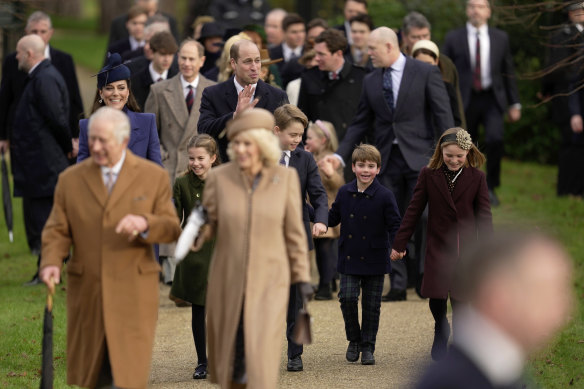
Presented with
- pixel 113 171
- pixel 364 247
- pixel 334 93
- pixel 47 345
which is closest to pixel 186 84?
pixel 334 93

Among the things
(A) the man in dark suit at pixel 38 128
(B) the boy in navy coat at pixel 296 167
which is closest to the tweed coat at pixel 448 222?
(B) the boy in navy coat at pixel 296 167

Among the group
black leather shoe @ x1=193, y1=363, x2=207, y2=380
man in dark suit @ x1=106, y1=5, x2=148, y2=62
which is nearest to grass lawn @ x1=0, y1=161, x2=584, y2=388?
black leather shoe @ x1=193, y1=363, x2=207, y2=380

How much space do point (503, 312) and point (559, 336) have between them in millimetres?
5923

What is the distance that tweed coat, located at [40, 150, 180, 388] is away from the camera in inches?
258

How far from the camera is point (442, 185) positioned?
8.62 meters

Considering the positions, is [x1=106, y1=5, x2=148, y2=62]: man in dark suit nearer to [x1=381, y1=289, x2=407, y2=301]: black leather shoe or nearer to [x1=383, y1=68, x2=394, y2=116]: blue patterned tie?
[x1=383, y1=68, x2=394, y2=116]: blue patterned tie

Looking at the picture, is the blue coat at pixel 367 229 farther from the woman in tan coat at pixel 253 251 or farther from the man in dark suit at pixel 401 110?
the woman in tan coat at pixel 253 251

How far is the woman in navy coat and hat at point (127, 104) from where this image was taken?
8766 mm

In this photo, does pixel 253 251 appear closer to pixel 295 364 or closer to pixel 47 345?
pixel 47 345

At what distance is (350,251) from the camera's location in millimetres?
8906

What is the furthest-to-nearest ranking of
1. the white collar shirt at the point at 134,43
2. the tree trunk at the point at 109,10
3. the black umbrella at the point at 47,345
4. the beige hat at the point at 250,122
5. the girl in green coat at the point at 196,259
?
the tree trunk at the point at 109,10, the white collar shirt at the point at 134,43, the girl in green coat at the point at 196,259, the black umbrella at the point at 47,345, the beige hat at the point at 250,122

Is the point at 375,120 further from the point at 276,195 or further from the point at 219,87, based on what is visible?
the point at 276,195

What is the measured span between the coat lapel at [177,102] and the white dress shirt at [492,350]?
755 cm

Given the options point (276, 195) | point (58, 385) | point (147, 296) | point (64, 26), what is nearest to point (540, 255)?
point (276, 195)
